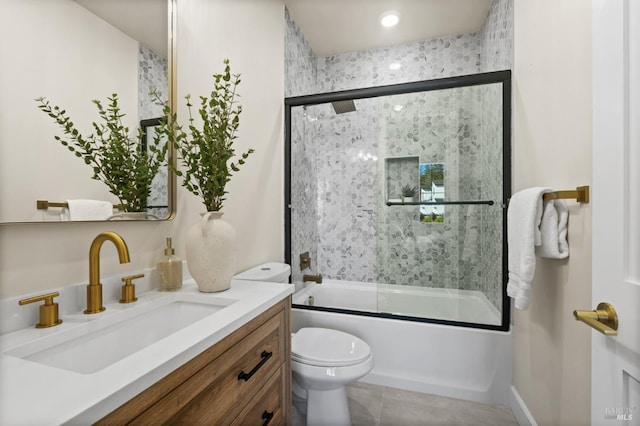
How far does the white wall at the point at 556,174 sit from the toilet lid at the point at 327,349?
0.78 metres

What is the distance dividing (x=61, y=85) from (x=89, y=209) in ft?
1.16

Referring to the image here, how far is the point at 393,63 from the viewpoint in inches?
110

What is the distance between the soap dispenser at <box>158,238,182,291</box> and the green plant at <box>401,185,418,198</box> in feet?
5.33

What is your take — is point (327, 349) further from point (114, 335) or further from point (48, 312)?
point (48, 312)

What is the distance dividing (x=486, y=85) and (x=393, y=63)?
117 cm

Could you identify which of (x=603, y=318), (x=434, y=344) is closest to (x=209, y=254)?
(x=603, y=318)

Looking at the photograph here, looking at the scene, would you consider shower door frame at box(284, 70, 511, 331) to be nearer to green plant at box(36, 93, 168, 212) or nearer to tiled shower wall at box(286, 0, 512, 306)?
tiled shower wall at box(286, 0, 512, 306)

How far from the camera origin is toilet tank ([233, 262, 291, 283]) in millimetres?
1546

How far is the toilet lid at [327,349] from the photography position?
1.38 m

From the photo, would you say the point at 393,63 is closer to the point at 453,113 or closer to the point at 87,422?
the point at 453,113

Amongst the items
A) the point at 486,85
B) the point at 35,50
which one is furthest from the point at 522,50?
the point at 35,50

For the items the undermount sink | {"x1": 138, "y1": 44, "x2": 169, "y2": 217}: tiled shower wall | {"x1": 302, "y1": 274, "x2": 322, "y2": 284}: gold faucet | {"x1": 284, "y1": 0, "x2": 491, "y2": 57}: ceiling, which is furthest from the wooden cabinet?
{"x1": 284, "y1": 0, "x2": 491, "y2": 57}: ceiling

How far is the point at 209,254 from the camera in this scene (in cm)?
104
